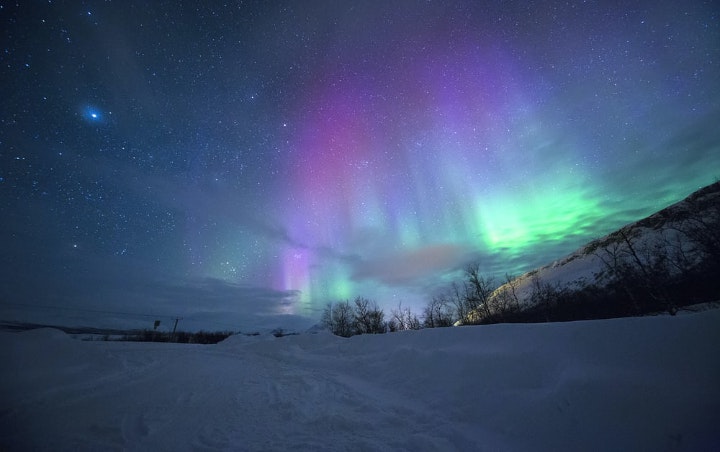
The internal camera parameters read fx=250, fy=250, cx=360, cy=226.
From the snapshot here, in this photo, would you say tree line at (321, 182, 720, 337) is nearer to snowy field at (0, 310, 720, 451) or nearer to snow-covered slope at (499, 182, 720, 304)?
snow-covered slope at (499, 182, 720, 304)

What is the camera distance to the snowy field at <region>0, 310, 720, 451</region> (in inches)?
153

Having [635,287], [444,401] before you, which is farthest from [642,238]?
[444,401]

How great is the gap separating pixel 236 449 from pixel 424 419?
3.86m

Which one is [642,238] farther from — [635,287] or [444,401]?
[444,401]

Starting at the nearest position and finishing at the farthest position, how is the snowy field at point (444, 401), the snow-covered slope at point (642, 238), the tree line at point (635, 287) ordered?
1. the snowy field at point (444, 401)
2. the tree line at point (635, 287)
3. the snow-covered slope at point (642, 238)

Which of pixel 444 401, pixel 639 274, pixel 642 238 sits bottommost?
pixel 444 401

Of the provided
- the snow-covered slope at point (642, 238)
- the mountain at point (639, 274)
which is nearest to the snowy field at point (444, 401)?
the mountain at point (639, 274)

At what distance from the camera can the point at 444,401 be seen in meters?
6.52

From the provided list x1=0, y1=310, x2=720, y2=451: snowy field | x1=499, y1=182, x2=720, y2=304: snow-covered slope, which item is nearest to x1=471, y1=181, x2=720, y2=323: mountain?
x1=499, y1=182, x2=720, y2=304: snow-covered slope

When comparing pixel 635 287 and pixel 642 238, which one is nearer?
pixel 635 287

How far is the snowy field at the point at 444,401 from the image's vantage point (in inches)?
153

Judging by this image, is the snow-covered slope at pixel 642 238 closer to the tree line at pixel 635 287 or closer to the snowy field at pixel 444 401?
the tree line at pixel 635 287

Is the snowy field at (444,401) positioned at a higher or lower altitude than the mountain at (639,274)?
lower

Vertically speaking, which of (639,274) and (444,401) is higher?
(639,274)
